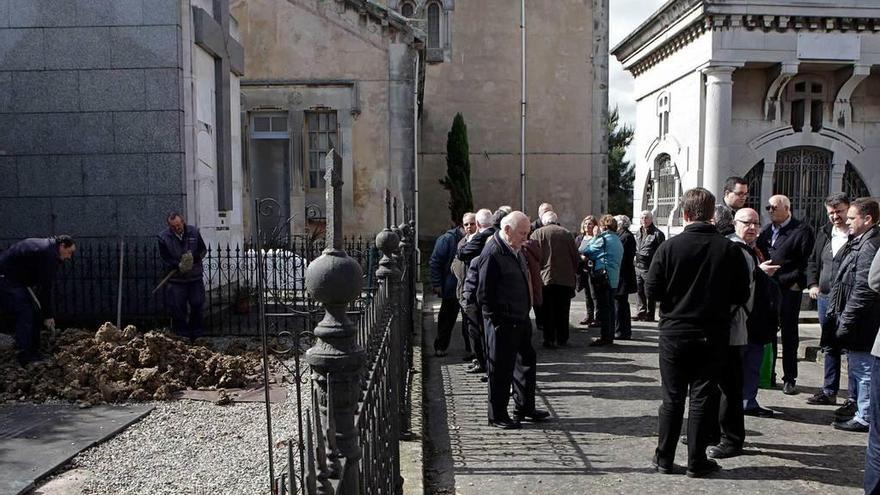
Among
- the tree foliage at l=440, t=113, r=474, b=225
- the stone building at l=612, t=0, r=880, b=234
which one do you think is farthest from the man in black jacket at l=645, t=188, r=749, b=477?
the tree foliage at l=440, t=113, r=474, b=225

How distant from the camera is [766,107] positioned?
15.8m

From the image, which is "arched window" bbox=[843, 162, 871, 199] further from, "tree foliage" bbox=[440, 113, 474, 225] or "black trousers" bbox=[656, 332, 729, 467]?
"black trousers" bbox=[656, 332, 729, 467]

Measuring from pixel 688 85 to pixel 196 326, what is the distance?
12.3 metres

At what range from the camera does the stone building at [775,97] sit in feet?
49.0

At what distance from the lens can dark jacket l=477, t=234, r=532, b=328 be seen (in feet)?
19.0

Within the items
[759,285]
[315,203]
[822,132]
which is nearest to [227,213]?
[315,203]

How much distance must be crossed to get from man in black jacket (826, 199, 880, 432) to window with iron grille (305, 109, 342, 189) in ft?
39.2

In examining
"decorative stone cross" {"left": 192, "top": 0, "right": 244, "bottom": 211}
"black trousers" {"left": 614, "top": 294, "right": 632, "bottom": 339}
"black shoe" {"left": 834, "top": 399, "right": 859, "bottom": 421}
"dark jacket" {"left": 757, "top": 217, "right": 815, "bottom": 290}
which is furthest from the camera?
"decorative stone cross" {"left": 192, "top": 0, "right": 244, "bottom": 211}

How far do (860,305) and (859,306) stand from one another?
0.04ft

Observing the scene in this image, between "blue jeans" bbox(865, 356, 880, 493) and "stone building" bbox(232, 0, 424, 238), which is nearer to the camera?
"blue jeans" bbox(865, 356, 880, 493)

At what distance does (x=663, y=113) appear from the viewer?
1792 cm

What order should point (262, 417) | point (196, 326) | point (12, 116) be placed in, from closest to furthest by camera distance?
point (262, 417)
point (196, 326)
point (12, 116)

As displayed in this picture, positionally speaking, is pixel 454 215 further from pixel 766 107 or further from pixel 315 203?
pixel 766 107

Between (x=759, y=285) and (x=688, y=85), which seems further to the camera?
(x=688, y=85)
